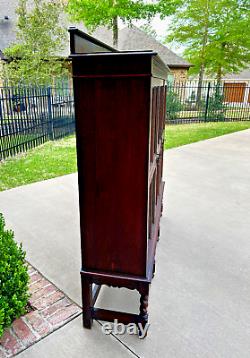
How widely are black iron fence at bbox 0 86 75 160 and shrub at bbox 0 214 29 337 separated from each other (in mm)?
4525

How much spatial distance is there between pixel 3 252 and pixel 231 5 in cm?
1720

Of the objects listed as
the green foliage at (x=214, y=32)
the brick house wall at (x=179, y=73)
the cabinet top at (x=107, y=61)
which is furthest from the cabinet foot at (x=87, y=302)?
the brick house wall at (x=179, y=73)

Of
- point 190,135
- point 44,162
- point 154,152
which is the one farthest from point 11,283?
point 190,135

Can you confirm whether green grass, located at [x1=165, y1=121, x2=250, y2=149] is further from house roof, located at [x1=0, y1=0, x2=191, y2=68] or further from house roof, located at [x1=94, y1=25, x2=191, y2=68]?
house roof, located at [x1=94, y1=25, x2=191, y2=68]

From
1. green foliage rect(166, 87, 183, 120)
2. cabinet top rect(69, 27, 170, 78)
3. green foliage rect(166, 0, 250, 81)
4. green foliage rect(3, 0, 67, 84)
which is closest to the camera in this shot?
cabinet top rect(69, 27, 170, 78)

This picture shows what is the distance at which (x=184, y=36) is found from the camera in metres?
16.2

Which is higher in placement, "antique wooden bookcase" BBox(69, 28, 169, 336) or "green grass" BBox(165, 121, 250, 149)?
"antique wooden bookcase" BBox(69, 28, 169, 336)

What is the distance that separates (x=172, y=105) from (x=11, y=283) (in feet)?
35.6

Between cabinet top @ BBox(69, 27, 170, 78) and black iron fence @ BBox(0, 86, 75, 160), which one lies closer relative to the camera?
cabinet top @ BBox(69, 27, 170, 78)

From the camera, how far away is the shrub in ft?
5.30

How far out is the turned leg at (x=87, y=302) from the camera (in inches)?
64.1

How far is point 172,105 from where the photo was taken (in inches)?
452

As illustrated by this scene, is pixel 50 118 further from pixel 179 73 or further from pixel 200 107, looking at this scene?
pixel 179 73

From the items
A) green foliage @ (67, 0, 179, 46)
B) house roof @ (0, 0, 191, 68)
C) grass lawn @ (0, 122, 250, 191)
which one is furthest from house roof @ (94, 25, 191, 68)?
grass lawn @ (0, 122, 250, 191)
